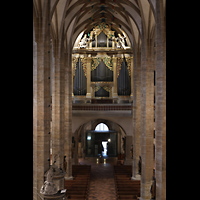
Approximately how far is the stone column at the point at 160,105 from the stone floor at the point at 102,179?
741cm

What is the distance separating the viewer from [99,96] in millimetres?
24188

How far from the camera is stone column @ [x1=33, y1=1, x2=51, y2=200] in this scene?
10.9 m

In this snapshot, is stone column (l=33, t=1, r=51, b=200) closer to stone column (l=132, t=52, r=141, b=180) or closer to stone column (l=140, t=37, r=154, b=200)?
stone column (l=140, t=37, r=154, b=200)

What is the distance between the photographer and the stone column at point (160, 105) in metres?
9.73

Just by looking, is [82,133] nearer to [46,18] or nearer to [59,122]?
[59,122]

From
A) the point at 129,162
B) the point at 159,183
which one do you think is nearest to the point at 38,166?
the point at 159,183

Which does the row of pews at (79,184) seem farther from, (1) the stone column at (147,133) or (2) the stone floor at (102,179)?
(1) the stone column at (147,133)

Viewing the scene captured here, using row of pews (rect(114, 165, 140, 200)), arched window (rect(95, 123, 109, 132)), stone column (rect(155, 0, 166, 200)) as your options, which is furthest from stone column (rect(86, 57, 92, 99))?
stone column (rect(155, 0, 166, 200))

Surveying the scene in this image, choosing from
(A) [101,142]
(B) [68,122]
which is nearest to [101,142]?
(A) [101,142]

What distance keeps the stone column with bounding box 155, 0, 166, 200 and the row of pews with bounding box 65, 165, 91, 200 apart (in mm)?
5338

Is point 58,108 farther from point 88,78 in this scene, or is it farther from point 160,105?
point 88,78

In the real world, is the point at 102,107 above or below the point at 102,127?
above

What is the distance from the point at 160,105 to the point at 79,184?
29.9 feet

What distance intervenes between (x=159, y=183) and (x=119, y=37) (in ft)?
55.9
